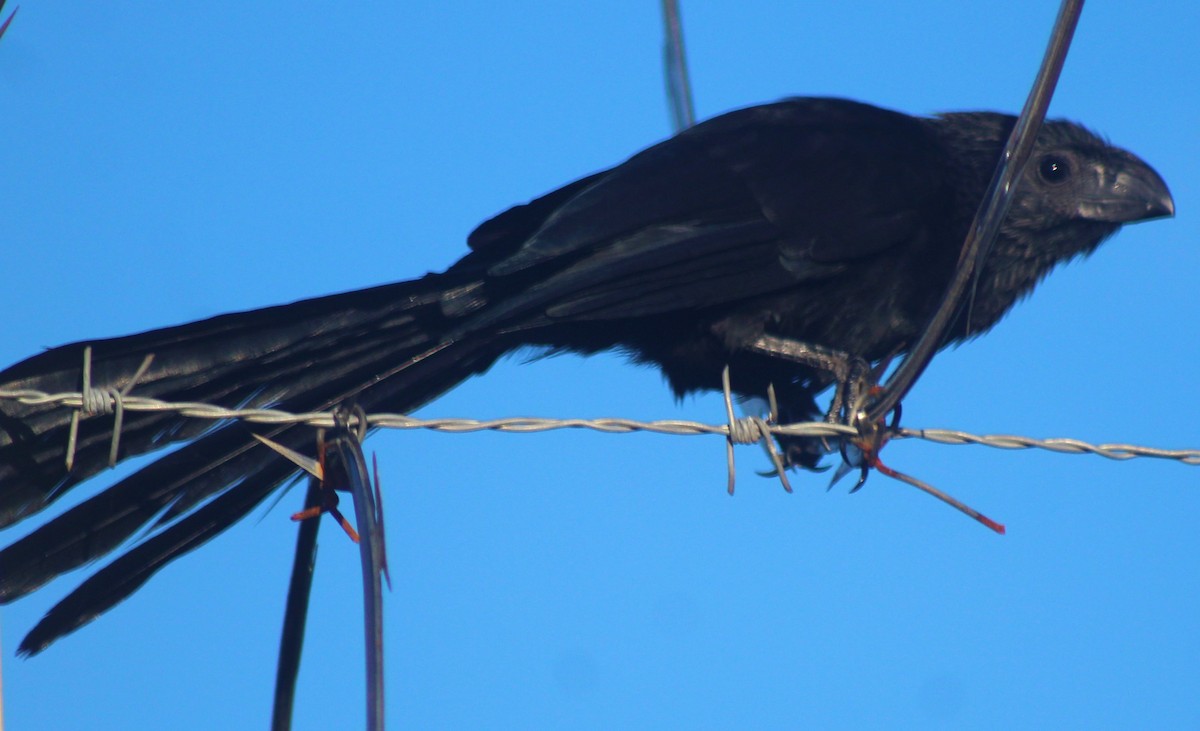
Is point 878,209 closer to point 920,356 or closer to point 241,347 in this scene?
point 920,356

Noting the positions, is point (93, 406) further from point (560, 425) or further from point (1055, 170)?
point (1055, 170)

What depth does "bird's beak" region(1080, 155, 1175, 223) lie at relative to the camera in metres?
4.66

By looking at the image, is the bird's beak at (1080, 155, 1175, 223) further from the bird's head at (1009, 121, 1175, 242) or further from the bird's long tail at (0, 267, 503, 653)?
the bird's long tail at (0, 267, 503, 653)

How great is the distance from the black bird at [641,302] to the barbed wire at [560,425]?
0.13 metres

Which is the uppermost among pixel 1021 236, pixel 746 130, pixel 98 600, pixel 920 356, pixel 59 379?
pixel 746 130

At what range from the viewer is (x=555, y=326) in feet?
13.5

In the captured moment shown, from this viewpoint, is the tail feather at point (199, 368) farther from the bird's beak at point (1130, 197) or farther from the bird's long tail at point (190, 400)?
the bird's beak at point (1130, 197)

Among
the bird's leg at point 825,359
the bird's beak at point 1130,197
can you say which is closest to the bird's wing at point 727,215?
the bird's leg at point 825,359

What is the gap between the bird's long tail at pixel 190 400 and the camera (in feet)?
10.5

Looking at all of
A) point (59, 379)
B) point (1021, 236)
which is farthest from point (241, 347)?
point (1021, 236)

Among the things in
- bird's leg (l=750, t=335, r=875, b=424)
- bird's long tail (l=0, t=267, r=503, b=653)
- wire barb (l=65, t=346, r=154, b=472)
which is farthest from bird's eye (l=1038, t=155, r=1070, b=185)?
wire barb (l=65, t=346, r=154, b=472)

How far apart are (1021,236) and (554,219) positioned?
1846 millimetres

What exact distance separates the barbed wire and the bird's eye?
1812 millimetres

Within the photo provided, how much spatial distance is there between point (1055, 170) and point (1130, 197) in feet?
0.96
